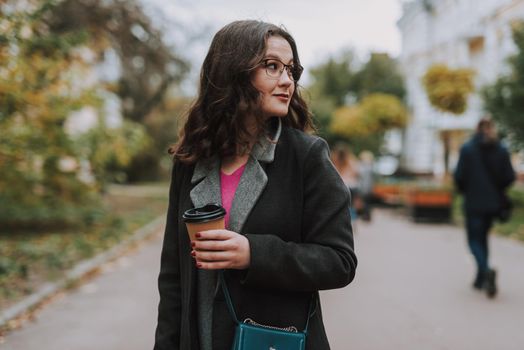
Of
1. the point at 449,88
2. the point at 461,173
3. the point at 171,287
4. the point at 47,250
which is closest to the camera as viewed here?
the point at 171,287

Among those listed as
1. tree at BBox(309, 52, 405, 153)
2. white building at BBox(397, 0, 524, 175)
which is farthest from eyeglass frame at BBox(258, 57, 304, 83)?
tree at BBox(309, 52, 405, 153)

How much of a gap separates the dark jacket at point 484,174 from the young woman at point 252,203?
530 cm

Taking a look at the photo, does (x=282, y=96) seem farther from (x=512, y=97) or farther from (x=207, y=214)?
(x=512, y=97)

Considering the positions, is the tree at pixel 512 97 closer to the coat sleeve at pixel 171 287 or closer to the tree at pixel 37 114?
the tree at pixel 37 114

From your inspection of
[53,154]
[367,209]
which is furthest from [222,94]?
[367,209]

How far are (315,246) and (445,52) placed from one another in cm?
3184

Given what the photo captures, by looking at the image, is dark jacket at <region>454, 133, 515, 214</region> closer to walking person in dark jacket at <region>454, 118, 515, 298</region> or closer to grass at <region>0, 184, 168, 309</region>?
walking person in dark jacket at <region>454, 118, 515, 298</region>

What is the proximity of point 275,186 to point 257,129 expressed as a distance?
232mm

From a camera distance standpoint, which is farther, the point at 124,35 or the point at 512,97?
Result: the point at 512,97

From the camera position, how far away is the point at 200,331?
183 centimetres

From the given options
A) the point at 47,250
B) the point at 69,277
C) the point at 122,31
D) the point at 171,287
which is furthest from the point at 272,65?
the point at 122,31

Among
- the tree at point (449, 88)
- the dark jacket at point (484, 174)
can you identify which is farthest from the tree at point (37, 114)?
the tree at point (449, 88)

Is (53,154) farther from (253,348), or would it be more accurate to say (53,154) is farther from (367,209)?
(253,348)

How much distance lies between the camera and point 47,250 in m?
9.16
